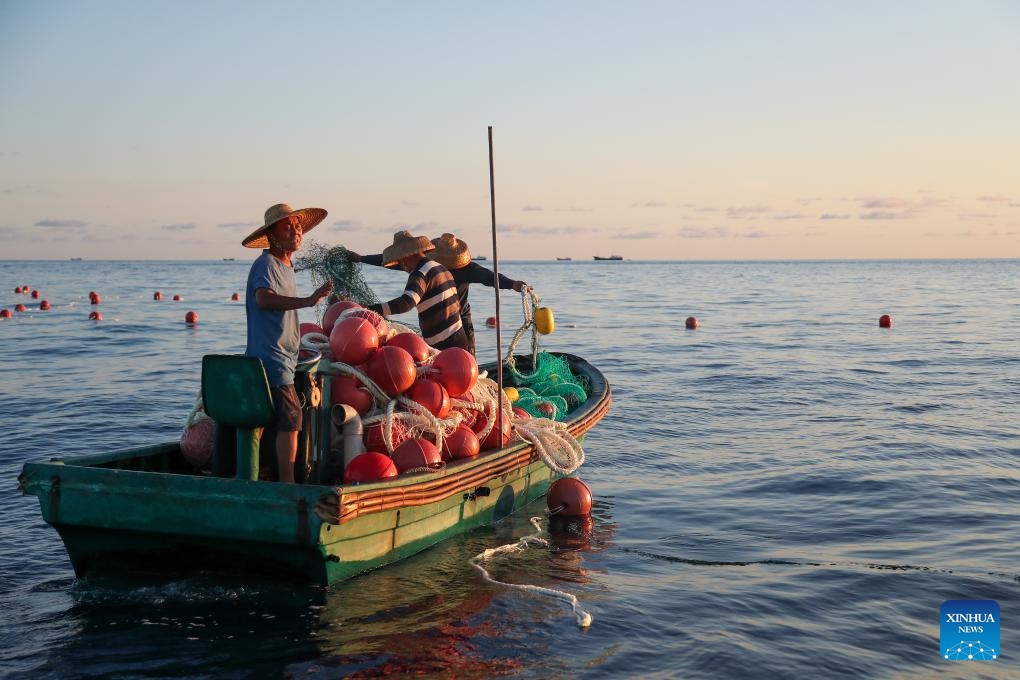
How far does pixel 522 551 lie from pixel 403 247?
3279mm

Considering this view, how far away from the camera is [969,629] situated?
7219mm

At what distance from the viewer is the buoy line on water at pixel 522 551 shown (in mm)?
7270

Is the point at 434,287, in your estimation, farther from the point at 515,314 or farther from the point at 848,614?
the point at 515,314

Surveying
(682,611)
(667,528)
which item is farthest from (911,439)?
(682,611)

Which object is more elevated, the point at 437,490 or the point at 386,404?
the point at 386,404

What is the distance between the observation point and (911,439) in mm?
14680

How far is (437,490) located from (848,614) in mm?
3407

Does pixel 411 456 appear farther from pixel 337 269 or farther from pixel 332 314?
pixel 337 269

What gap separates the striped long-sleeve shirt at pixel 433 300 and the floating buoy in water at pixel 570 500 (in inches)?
79.1

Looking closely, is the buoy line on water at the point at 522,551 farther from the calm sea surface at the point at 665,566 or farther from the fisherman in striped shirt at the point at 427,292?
the fisherman in striped shirt at the point at 427,292

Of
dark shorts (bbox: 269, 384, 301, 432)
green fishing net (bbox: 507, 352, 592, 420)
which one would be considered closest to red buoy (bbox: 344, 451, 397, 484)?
dark shorts (bbox: 269, 384, 301, 432)

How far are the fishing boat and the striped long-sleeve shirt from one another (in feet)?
5.84

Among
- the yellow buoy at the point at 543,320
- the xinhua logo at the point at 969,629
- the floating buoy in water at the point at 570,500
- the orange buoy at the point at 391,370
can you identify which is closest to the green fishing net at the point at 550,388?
the yellow buoy at the point at 543,320

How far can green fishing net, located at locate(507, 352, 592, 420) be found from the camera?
36.7 ft
